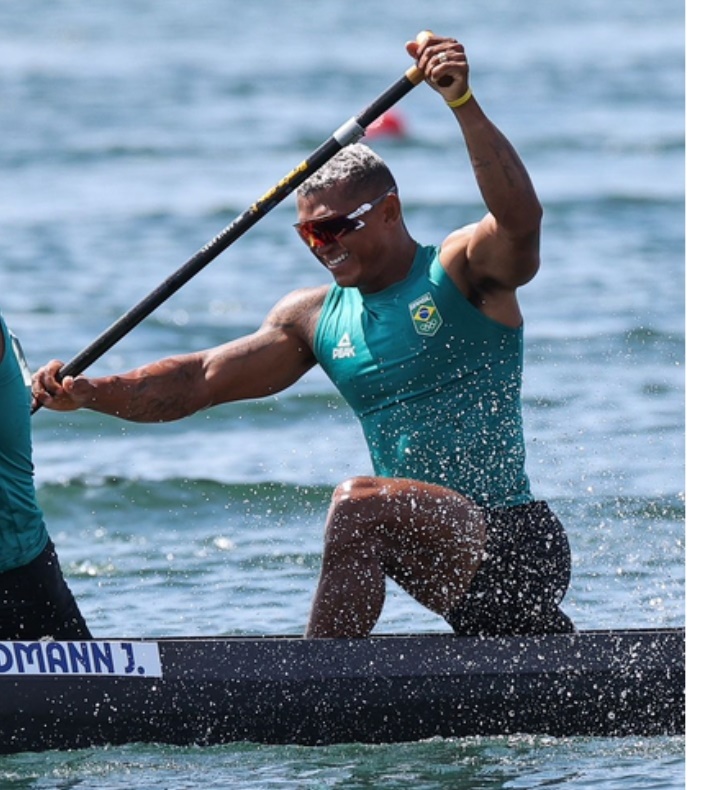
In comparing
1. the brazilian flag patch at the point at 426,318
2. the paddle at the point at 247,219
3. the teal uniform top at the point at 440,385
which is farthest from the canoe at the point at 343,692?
the paddle at the point at 247,219

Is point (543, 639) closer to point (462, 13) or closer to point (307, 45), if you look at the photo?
point (307, 45)

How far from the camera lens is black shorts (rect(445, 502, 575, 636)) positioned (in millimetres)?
6055

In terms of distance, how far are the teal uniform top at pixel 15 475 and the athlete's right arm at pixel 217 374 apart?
328 mm

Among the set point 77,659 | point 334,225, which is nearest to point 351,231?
point 334,225

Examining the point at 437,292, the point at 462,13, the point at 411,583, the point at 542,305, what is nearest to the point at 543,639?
the point at 411,583

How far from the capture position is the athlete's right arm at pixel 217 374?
6461 mm

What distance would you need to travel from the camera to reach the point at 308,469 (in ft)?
35.5

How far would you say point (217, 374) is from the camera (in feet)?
21.5

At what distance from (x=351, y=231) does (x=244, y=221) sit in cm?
64

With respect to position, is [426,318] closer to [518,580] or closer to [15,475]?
[518,580]
